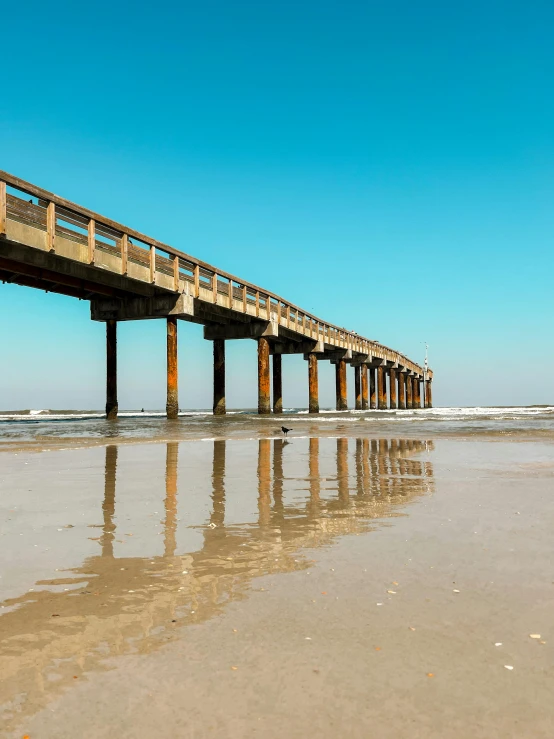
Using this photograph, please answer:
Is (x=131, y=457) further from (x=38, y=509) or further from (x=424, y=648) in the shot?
(x=424, y=648)

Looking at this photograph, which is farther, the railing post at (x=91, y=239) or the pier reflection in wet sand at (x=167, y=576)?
the railing post at (x=91, y=239)

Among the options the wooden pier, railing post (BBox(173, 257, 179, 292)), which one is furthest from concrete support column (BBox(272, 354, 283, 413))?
railing post (BBox(173, 257, 179, 292))

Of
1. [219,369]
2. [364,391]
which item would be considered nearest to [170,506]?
[219,369]

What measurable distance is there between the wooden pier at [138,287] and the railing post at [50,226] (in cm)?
3

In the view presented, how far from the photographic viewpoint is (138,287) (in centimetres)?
2175

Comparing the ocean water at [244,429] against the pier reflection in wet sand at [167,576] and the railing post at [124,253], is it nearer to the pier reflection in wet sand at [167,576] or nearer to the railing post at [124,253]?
the railing post at [124,253]

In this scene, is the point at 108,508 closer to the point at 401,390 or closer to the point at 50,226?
the point at 50,226

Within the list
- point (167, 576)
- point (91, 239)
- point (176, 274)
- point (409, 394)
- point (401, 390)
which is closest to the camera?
point (167, 576)

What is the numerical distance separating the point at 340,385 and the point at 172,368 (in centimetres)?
2412

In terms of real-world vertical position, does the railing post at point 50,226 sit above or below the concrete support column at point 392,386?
above

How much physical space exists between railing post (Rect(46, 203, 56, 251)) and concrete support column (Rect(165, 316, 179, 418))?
731 cm

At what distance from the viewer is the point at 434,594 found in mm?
2217

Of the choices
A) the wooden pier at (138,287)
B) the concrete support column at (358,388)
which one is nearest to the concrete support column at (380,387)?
the concrete support column at (358,388)

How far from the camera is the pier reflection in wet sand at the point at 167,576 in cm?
169
